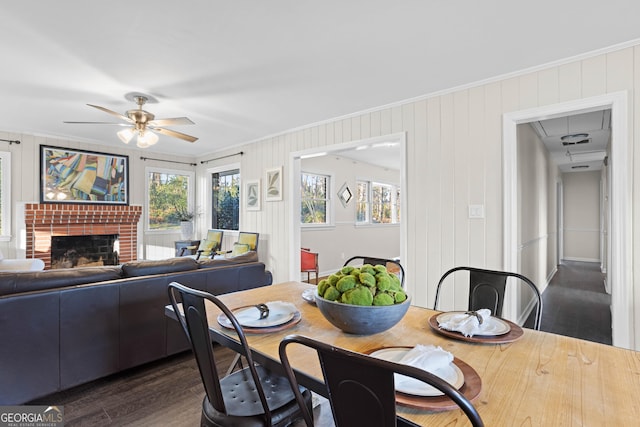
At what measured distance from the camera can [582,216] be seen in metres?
8.24

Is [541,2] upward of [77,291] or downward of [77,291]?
upward

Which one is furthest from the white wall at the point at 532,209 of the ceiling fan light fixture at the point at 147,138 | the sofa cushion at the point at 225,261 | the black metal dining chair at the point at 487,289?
the ceiling fan light fixture at the point at 147,138

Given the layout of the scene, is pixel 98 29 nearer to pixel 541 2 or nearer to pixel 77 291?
pixel 77 291

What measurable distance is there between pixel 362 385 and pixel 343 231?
20.1 feet

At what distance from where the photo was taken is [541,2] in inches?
74.3

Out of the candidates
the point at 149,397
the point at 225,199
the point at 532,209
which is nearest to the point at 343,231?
the point at 225,199

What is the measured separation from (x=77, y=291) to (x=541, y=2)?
328cm

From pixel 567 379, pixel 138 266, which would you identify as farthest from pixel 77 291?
pixel 567 379

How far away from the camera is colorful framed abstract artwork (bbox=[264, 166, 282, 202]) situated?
4883 mm

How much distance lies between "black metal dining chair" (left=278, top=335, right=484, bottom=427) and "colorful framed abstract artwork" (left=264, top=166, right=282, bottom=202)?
4.20 metres

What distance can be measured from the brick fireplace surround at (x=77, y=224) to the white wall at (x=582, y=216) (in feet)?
32.4

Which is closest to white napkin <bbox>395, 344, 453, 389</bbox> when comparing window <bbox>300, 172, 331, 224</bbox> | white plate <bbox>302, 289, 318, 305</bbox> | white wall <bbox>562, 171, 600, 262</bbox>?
white plate <bbox>302, 289, 318, 305</bbox>

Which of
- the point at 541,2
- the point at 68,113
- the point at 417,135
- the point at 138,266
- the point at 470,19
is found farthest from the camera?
the point at 68,113

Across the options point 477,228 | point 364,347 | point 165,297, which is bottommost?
point 165,297
